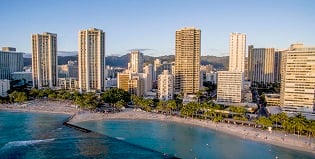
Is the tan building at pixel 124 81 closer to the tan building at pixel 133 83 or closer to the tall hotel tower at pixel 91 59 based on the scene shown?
the tan building at pixel 133 83

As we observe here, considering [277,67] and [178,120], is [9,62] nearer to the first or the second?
[178,120]

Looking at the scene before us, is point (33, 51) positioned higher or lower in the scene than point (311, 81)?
higher

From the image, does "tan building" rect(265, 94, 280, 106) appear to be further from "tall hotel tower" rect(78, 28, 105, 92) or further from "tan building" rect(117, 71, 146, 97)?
"tall hotel tower" rect(78, 28, 105, 92)

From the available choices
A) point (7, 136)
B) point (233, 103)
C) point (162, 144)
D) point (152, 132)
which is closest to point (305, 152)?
point (162, 144)

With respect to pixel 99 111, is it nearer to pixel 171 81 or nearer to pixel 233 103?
pixel 171 81

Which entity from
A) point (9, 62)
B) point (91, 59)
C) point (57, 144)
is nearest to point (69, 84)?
point (91, 59)

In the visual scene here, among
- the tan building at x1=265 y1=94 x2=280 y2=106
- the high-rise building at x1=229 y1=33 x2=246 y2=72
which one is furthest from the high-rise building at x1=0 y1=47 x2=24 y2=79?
the tan building at x1=265 y1=94 x2=280 y2=106
